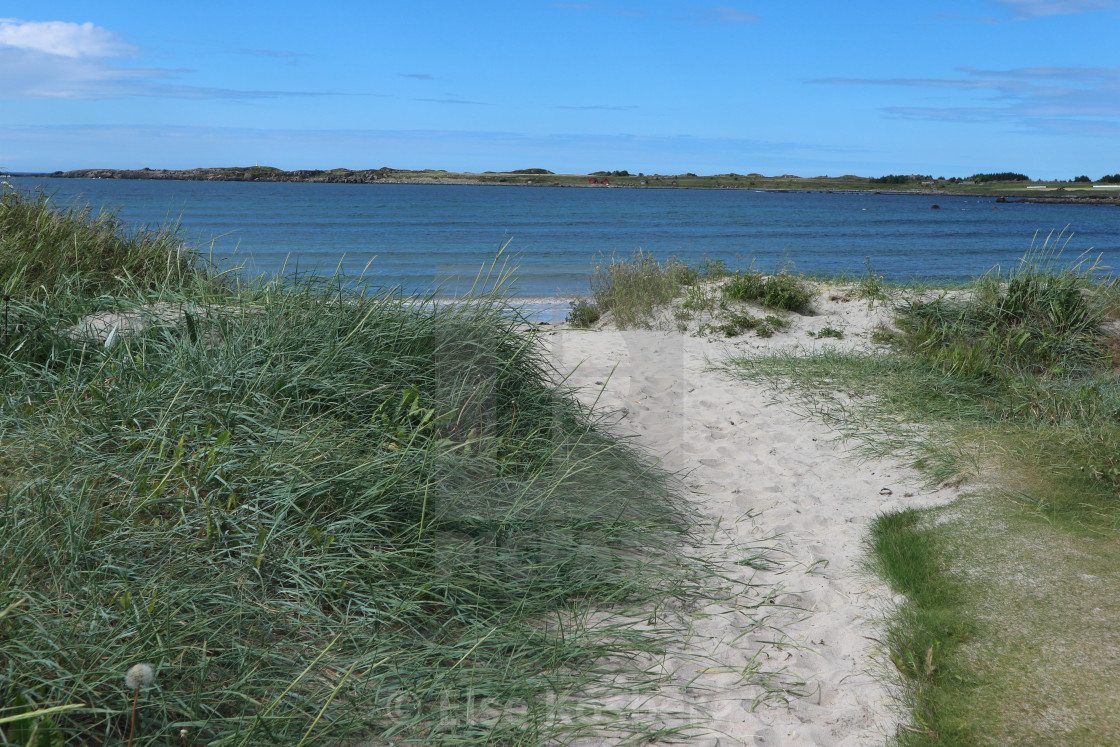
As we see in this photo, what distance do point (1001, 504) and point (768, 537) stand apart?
4.45 ft

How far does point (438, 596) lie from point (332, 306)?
6.80 ft

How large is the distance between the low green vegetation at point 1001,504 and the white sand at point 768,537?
0.17 meters

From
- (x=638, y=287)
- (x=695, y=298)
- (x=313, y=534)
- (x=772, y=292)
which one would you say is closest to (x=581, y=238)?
(x=638, y=287)

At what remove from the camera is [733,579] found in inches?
145

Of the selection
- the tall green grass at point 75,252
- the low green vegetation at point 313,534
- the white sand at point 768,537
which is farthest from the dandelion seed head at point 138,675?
the tall green grass at point 75,252

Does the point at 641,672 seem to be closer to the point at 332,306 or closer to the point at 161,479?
the point at 161,479

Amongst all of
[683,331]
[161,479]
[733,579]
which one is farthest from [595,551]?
[683,331]

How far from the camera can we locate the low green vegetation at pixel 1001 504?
2.70 meters

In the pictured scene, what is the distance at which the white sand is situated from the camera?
2721mm

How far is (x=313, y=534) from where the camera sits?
2.96 metres

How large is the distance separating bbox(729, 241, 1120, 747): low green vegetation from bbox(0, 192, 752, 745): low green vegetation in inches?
38.7

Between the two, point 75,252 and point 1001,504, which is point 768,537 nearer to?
point 1001,504

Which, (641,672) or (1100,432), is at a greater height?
(1100,432)

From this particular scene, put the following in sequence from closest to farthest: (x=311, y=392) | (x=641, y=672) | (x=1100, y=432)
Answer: (x=641, y=672), (x=311, y=392), (x=1100, y=432)
